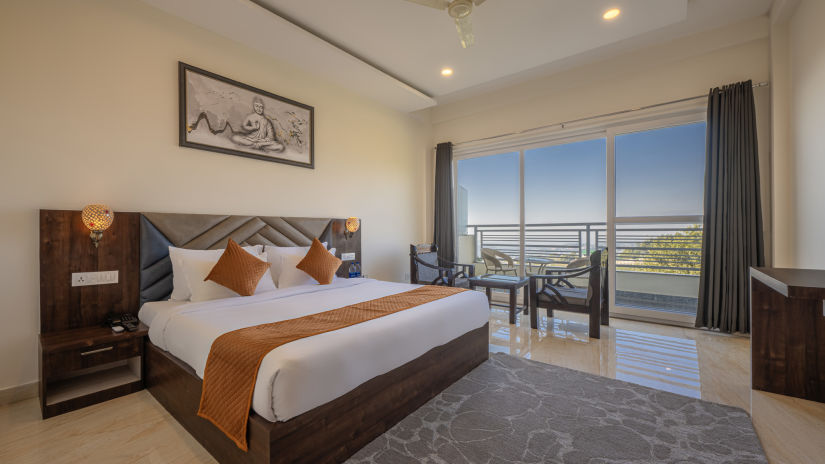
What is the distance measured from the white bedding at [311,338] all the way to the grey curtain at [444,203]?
8.48 ft

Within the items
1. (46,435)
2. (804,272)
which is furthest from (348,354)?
(804,272)

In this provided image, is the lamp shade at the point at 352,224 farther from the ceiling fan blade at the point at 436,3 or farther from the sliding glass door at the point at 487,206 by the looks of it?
the ceiling fan blade at the point at 436,3

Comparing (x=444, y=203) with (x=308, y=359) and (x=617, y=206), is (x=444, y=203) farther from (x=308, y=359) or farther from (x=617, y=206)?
(x=308, y=359)

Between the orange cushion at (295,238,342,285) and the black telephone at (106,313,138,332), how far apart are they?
1.25m

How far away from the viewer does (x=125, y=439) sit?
1821 millimetres

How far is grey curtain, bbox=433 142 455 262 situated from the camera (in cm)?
545

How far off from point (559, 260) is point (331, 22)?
4095 millimetres

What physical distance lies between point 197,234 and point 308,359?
7.05ft

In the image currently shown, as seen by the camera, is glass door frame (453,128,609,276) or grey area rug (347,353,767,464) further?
glass door frame (453,128,609,276)

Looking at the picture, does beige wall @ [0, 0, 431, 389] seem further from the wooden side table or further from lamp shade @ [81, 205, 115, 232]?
the wooden side table

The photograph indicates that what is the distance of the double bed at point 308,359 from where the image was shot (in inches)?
54.2

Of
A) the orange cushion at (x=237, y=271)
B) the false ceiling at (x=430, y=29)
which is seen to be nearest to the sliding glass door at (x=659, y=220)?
the false ceiling at (x=430, y=29)

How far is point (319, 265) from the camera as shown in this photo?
3258mm

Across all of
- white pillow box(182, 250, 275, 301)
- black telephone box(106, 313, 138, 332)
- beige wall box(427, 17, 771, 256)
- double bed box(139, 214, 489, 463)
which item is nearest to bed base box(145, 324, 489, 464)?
double bed box(139, 214, 489, 463)
